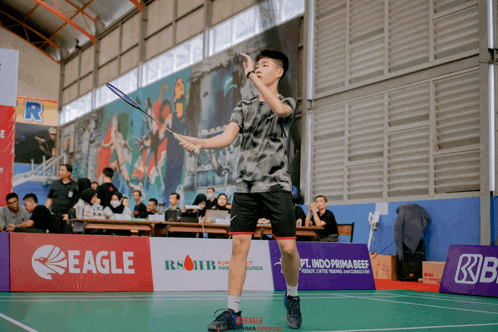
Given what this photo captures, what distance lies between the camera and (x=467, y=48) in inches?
388

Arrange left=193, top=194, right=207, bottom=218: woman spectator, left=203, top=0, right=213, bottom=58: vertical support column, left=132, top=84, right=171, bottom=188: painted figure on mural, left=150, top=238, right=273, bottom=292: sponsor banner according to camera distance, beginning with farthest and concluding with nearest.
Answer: left=132, top=84, right=171, bottom=188: painted figure on mural
left=203, top=0, right=213, bottom=58: vertical support column
left=193, top=194, right=207, bottom=218: woman spectator
left=150, top=238, right=273, bottom=292: sponsor banner

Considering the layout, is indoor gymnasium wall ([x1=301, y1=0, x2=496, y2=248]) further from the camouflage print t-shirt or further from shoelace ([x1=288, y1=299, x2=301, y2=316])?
the camouflage print t-shirt

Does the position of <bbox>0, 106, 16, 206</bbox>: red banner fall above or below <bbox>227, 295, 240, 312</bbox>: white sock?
above

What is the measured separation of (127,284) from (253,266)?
5.49 feet

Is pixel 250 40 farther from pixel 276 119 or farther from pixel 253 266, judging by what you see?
pixel 276 119

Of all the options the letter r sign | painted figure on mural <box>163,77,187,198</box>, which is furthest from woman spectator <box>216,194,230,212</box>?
the letter r sign

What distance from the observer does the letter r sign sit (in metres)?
28.0

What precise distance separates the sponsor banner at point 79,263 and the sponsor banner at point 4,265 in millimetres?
51

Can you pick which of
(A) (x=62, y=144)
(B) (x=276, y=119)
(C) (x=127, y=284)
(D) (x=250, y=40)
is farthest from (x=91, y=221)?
(A) (x=62, y=144)

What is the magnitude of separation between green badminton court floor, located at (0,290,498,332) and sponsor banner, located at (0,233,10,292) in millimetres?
357

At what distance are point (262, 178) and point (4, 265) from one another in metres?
3.68

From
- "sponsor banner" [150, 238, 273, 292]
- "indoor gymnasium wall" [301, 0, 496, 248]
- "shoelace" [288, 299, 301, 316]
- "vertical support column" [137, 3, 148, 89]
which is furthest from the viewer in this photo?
"vertical support column" [137, 3, 148, 89]

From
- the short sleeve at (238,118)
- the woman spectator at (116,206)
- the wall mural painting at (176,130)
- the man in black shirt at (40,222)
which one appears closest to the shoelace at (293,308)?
the short sleeve at (238,118)

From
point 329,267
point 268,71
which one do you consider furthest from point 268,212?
point 329,267
